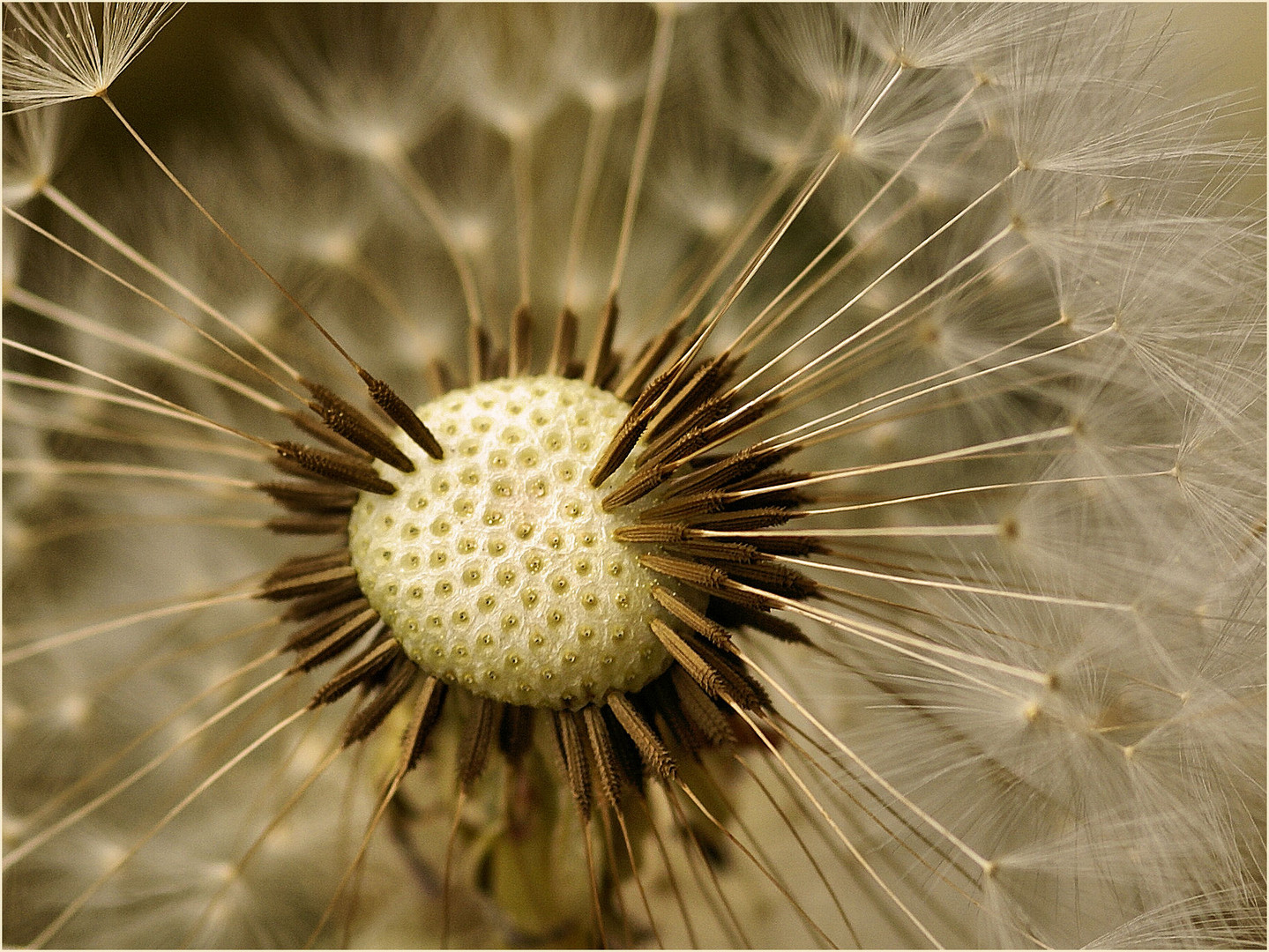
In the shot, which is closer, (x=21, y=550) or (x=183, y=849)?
(x=183, y=849)

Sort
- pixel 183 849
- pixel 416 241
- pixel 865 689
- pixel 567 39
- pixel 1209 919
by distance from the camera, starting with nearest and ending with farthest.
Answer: pixel 1209 919 → pixel 865 689 → pixel 183 849 → pixel 567 39 → pixel 416 241

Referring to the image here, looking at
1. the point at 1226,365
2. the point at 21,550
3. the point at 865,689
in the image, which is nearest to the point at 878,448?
the point at 865,689

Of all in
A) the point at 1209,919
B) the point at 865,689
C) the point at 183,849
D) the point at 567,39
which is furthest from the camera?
the point at 567,39

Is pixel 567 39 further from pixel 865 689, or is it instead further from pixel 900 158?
pixel 865 689

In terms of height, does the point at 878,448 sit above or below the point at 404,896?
above
